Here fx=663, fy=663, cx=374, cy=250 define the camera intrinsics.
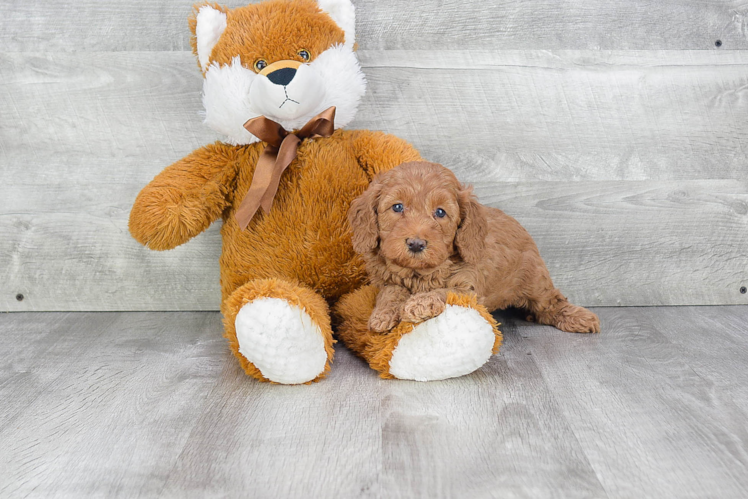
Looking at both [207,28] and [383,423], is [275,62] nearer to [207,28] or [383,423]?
[207,28]

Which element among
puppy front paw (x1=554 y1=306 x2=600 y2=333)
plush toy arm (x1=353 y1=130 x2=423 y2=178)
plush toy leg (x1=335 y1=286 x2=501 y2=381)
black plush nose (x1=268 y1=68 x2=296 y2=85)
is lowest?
puppy front paw (x1=554 y1=306 x2=600 y2=333)

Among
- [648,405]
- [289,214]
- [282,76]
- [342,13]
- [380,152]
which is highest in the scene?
[342,13]

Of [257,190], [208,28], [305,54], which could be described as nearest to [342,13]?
[305,54]

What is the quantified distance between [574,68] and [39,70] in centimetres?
116

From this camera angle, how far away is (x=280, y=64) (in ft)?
3.71

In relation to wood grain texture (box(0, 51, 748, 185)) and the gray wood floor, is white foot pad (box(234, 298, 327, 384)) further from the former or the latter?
wood grain texture (box(0, 51, 748, 185))

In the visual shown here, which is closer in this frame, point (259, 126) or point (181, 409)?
point (181, 409)

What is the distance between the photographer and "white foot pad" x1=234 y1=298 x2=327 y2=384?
1.01m

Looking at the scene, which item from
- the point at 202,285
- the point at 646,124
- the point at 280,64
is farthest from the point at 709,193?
the point at 202,285

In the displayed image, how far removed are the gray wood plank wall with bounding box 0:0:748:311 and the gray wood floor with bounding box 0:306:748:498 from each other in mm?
262

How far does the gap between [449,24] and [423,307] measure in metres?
0.70

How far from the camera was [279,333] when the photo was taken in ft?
3.31

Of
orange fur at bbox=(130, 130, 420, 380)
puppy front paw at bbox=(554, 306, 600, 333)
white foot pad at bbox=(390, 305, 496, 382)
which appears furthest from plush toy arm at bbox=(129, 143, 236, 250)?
puppy front paw at bbox=(554, 306, 600, 333)

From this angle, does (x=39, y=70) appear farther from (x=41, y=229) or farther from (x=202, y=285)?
(x=202, y=285)
